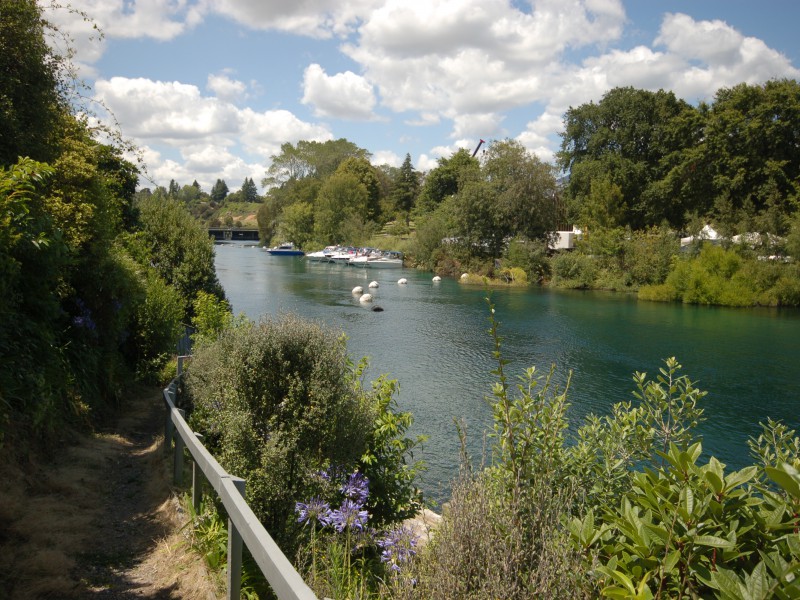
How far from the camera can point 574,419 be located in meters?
14.1

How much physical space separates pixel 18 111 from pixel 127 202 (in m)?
7.96

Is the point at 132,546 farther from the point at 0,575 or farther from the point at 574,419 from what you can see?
the point at 574,419

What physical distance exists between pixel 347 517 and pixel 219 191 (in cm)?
20061

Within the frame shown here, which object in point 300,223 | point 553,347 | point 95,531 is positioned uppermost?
point 300,223

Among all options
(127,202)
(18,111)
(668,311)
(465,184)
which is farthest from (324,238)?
(18,111)

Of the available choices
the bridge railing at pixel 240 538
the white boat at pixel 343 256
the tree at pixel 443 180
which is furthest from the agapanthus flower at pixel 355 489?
the tree at pixel 443 180

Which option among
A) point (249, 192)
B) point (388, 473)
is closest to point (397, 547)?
point (388, 473)

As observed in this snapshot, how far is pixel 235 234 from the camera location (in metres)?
125

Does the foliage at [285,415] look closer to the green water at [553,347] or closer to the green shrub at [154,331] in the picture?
the green water at [553,347]

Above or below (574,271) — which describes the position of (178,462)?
below

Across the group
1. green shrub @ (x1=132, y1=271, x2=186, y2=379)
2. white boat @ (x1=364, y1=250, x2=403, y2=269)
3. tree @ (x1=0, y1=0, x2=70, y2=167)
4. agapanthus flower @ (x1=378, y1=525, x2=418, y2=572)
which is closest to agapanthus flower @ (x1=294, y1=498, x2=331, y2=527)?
agapanthus flower @ (x1=378, y1=525, x2=418, y2=572)

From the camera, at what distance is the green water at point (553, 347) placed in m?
14.5

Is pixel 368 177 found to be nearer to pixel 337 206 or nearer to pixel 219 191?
pixel 337 206

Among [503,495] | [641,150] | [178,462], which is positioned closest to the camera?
[503,495]
